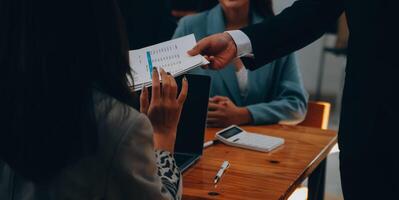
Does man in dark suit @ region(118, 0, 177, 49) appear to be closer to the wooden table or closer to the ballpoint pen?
the wooden table

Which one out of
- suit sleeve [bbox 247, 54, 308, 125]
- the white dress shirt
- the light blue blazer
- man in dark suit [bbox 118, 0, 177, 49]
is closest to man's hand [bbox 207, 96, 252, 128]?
suit sleeve [bbox 247, 54, 308, 125]

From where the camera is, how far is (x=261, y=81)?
245cm

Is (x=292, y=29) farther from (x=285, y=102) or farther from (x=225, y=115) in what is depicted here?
(x=285, y=102)

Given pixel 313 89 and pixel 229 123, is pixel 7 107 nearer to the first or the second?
pixel 229 123

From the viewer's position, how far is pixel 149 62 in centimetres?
146

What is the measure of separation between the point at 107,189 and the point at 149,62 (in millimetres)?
480

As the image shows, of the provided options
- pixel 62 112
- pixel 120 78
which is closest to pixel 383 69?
pixel 120 78

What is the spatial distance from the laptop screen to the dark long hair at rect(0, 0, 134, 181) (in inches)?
26.4

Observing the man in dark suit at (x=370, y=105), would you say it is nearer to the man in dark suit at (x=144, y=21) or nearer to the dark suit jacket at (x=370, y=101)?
the dark suit jacket at (x=370, y=101)

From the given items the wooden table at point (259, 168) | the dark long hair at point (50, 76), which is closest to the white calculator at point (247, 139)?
the wooden table at point (259, 168)

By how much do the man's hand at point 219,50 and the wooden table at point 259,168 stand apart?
0.87 feet

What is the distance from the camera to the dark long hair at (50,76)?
0.97 metres

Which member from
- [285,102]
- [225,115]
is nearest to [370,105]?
[225,115]

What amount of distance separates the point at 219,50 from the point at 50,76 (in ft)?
2.54
